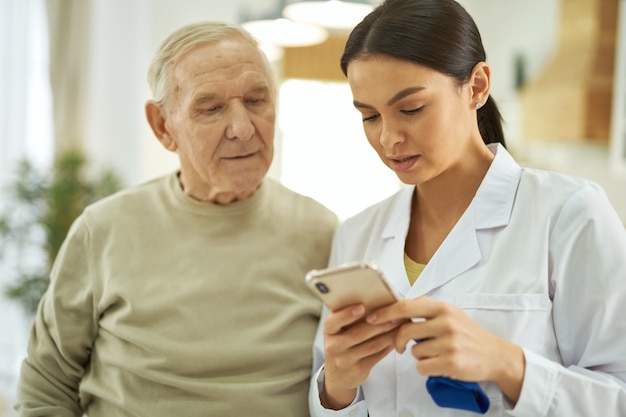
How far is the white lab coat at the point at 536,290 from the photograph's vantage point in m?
1.18

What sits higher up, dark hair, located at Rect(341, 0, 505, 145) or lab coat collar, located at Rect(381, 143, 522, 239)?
dark hair, located at Rect(341, 0, 505, 145)

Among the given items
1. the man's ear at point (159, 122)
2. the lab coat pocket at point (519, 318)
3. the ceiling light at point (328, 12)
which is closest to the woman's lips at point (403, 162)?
the lab coat pocket at point (519, 318)

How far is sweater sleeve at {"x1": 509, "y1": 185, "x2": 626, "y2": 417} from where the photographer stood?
3.82 ft

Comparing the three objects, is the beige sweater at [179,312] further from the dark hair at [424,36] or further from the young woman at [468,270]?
the dark hair at [424,36]

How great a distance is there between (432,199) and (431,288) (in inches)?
8.1

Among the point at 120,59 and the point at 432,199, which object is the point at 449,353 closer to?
the point at 432,199

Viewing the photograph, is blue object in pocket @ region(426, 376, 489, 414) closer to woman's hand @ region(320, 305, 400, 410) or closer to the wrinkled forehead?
woman's hand @ region(320, 305, 400, 410)

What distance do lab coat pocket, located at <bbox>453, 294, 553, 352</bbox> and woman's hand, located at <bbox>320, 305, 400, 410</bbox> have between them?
7.3 inches

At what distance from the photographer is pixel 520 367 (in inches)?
45.0

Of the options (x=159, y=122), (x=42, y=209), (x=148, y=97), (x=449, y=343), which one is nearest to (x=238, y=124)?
(x=159, y=122)

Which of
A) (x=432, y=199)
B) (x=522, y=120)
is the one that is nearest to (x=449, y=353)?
(x=432, y=199)

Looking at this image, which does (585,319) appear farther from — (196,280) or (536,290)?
(196,280)

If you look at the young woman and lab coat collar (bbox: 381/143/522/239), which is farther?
lab coat collar (bbox: 381/143/522/239)

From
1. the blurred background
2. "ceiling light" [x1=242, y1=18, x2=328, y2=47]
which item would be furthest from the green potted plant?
"ceiling light" [x1=242, y1=18, x2=328, y2=47]
